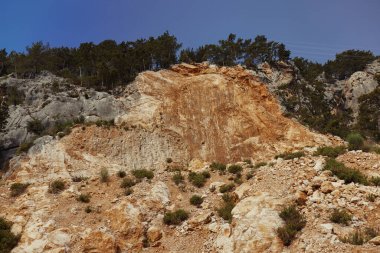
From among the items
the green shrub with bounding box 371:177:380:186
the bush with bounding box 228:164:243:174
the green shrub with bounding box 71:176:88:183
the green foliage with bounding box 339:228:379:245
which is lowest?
the green foliage with bounding box 339:228:379:245

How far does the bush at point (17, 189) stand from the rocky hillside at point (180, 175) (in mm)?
124

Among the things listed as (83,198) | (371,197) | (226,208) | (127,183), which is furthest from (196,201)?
(371,197)

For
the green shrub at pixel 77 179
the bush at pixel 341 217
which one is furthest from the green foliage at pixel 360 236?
the green shrub at pixel 77 179

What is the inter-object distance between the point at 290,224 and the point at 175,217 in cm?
683

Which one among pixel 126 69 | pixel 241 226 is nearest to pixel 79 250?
pixel 241 226

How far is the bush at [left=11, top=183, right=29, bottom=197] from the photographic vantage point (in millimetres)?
24578

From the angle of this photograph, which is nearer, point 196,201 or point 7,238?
point 7,238

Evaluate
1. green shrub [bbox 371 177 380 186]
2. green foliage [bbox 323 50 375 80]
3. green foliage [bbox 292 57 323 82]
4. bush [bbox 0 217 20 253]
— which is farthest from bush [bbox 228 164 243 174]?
green foliage [bbox 323 50 375 80]

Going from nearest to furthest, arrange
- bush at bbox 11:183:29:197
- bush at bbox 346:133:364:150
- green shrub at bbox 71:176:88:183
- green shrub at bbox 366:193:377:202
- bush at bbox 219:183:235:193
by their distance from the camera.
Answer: green shrub at bbox 366:193:377:202, bush at bbox 219:183:235:193, bush at bbox 11:183:29:197, bush at bbox 346:133:364:150, green shrub at bbox 71:176:88:183

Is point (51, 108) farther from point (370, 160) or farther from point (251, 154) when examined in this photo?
point (370, 160)

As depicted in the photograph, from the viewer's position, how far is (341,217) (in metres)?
16.3

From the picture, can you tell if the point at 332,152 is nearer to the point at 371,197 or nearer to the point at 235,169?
the point at 371,197

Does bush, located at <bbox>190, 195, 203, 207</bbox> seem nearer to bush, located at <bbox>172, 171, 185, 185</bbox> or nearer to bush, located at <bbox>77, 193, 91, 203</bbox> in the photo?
bush, located at <bbox>172, 171, 185, 185</bbox>

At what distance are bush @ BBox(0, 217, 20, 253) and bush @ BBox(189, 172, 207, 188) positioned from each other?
1089cm
